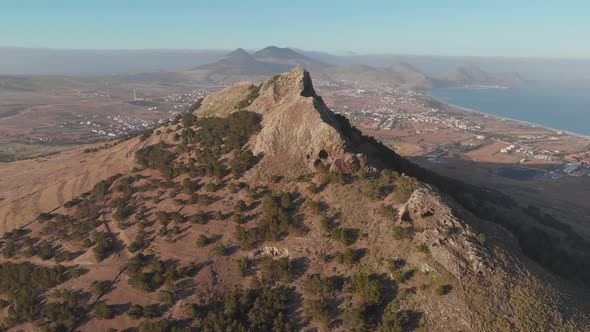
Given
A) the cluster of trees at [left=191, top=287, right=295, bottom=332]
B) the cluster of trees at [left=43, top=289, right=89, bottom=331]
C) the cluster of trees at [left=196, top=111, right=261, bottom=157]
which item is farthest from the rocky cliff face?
the cluster of trees at [left=43, top=289, right=89, bottom=331]

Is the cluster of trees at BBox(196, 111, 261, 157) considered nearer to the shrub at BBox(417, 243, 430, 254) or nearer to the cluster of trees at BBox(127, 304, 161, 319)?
the cluster of trees at BBox(127, 304, 161, 319)

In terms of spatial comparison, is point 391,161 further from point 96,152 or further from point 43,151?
point 43,151

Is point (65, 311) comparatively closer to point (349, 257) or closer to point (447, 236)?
point (349, 257)

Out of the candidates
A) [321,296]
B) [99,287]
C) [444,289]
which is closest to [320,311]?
[321,296]

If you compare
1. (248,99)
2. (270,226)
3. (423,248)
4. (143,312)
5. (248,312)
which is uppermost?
(248,99)

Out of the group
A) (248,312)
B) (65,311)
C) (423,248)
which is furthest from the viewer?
(65,311)

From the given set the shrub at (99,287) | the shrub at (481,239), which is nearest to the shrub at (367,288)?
the shrub at (481,239)

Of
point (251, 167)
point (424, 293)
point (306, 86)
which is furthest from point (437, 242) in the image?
point (306, 86)

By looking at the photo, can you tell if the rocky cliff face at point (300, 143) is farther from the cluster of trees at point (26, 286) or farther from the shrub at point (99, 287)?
the cluster of trees at point (26, 286)

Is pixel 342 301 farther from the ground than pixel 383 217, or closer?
closer
